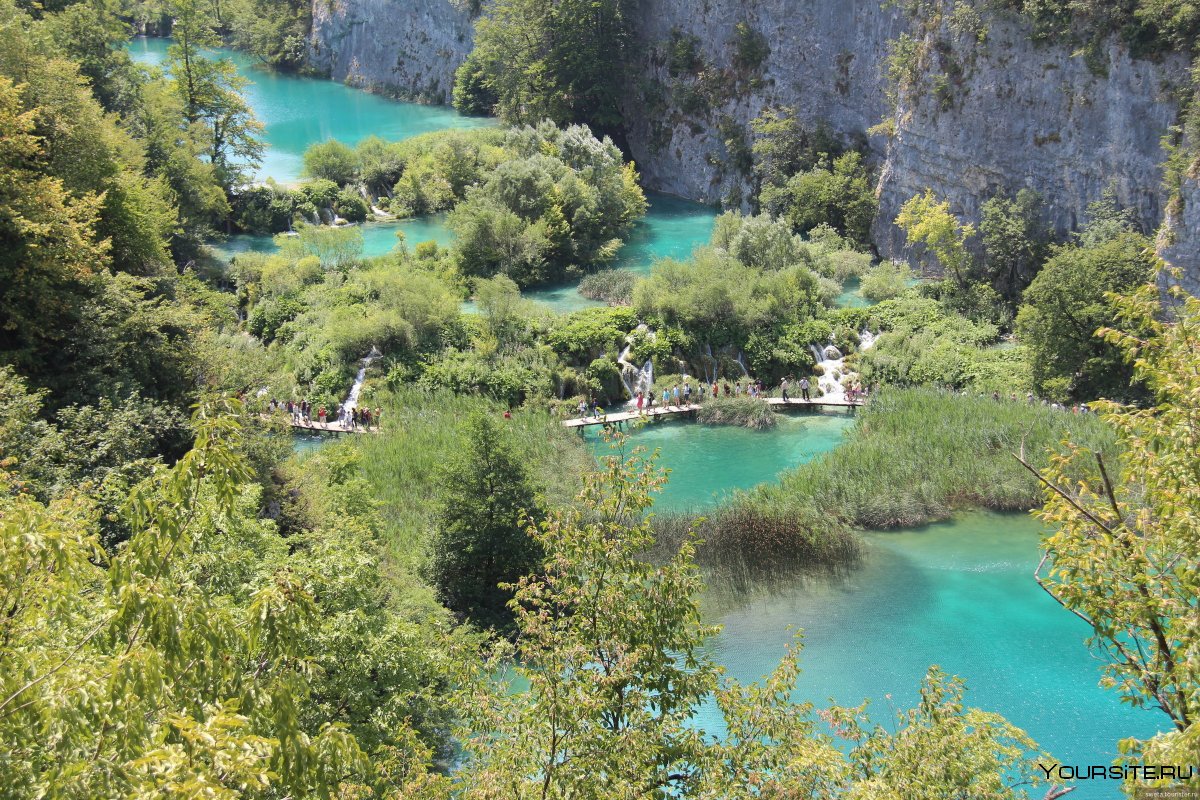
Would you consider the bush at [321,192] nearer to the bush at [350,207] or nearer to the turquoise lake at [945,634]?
the bush at [350,207]

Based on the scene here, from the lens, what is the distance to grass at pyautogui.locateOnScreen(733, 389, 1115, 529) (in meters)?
22.1

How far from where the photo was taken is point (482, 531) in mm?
18859

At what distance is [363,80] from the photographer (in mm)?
75500

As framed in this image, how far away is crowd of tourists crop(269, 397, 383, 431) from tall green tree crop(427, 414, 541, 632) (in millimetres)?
9045

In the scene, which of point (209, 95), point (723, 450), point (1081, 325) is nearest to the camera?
point (1081, 325)

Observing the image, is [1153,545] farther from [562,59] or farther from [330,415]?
[562,59]

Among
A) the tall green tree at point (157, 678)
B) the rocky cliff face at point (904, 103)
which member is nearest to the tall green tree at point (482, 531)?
the tall green tree at point (157, 678)

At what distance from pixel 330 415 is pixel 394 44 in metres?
52.8

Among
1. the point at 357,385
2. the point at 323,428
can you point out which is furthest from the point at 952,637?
the point at 357,385

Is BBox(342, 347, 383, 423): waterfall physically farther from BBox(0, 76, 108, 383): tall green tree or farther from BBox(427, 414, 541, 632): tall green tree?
BBox(427, 414, 541, 632): tall green tree

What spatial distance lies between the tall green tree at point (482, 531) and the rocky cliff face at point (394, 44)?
5507 centimetres

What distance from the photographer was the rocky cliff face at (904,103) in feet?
100

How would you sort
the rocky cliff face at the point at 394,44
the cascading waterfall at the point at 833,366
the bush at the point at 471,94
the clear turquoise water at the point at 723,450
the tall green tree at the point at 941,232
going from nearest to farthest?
the clear turquoise water at the point at 723,450
the cascading waterfall at the point at 833,366
the tall green tree at the point at 941,232
the bush at the point at 471,94
the rocky cliff face at the point at 394,44

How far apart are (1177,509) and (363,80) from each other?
76.8 m
